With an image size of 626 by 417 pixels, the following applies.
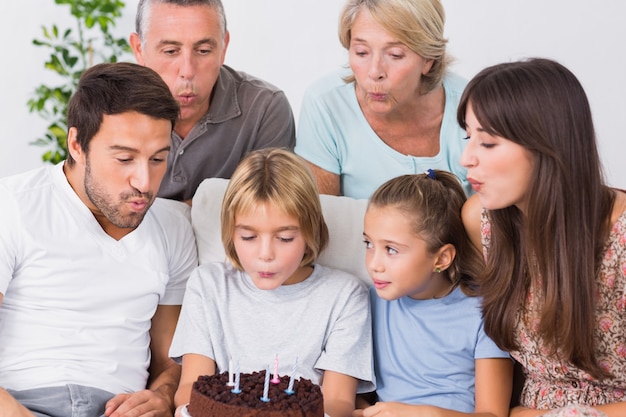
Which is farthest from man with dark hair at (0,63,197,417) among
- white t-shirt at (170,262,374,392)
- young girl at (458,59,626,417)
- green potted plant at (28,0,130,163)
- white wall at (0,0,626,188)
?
green potted plant at (28,0,130,163)

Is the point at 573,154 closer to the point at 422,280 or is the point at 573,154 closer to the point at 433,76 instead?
the point at 422,280

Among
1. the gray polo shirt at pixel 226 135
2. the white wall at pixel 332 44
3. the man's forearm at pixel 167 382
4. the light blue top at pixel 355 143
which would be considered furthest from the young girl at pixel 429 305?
the white wall at pixel 332 44

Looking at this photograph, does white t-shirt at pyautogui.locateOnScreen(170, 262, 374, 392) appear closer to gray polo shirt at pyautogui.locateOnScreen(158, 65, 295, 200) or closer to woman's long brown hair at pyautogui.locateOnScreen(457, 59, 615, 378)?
woman's long brown hair at pyautogui.locateOnScreen(457, 59, 615, 378)

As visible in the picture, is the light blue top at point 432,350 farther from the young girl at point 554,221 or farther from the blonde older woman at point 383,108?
the blonde older woman at point 383,108

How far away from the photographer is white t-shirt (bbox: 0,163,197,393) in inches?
89.0

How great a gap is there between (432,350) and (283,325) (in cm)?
41

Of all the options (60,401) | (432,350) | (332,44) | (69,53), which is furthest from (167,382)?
(69,53)

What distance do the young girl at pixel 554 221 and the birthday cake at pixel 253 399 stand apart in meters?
0.55

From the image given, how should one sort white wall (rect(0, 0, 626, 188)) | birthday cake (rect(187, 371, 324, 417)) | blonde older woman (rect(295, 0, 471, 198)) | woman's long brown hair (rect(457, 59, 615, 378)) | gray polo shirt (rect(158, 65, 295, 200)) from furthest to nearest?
white wall (rect(0, 0, 626, 188)), gray polo shirt (rect(158, 65, 295, 200)), blonde older woman (rect(295, 0, 471, 198)), woman's long brown hair (rect(457, 59, 615, 378)), birthday cake (rect(187, 371, 324, 417))

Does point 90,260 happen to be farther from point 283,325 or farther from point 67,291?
point 283,325

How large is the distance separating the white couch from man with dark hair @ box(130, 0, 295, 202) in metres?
0.34

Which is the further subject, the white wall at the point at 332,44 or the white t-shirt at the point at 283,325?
the white wall at the point at 332,44

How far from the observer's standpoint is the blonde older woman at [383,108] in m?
2.77

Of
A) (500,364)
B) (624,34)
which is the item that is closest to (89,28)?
(624,34)
